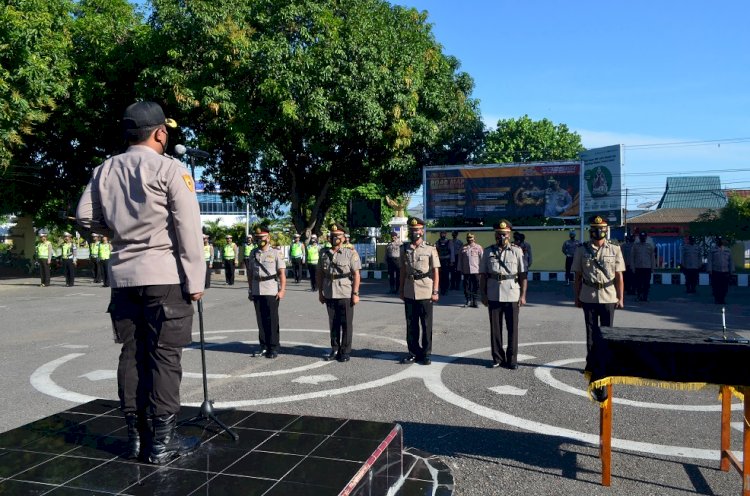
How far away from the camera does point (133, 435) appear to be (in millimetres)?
3893

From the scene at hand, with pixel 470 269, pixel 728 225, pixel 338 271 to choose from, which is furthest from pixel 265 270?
pixel 728 225

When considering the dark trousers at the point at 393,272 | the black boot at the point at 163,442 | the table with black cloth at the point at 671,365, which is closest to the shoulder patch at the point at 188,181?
the black boot at the point at 163,442

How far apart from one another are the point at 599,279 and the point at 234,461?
206 inches

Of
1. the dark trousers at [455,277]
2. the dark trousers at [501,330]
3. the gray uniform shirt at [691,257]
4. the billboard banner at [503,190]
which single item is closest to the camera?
the dark trousers at [501,330]

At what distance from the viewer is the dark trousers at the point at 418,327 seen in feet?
27.3

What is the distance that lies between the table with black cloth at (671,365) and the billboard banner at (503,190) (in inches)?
784

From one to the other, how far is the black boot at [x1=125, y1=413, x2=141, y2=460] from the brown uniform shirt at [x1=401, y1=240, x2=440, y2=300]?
16.5 feet

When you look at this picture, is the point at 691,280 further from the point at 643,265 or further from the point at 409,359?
the point at 409,359

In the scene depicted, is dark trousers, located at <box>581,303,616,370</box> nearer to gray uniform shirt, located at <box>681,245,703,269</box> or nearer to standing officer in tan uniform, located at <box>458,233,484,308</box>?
standing officer in tan uniform, located at <box>458,233,484,308</box>

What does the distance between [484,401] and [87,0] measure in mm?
26282

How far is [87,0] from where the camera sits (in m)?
26.0

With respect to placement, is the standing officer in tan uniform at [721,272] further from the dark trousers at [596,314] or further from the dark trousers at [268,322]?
the dark trousers at [268,322]

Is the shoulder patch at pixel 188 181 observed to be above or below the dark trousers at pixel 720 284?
above

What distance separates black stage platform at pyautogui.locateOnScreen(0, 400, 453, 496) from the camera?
3.42 m
